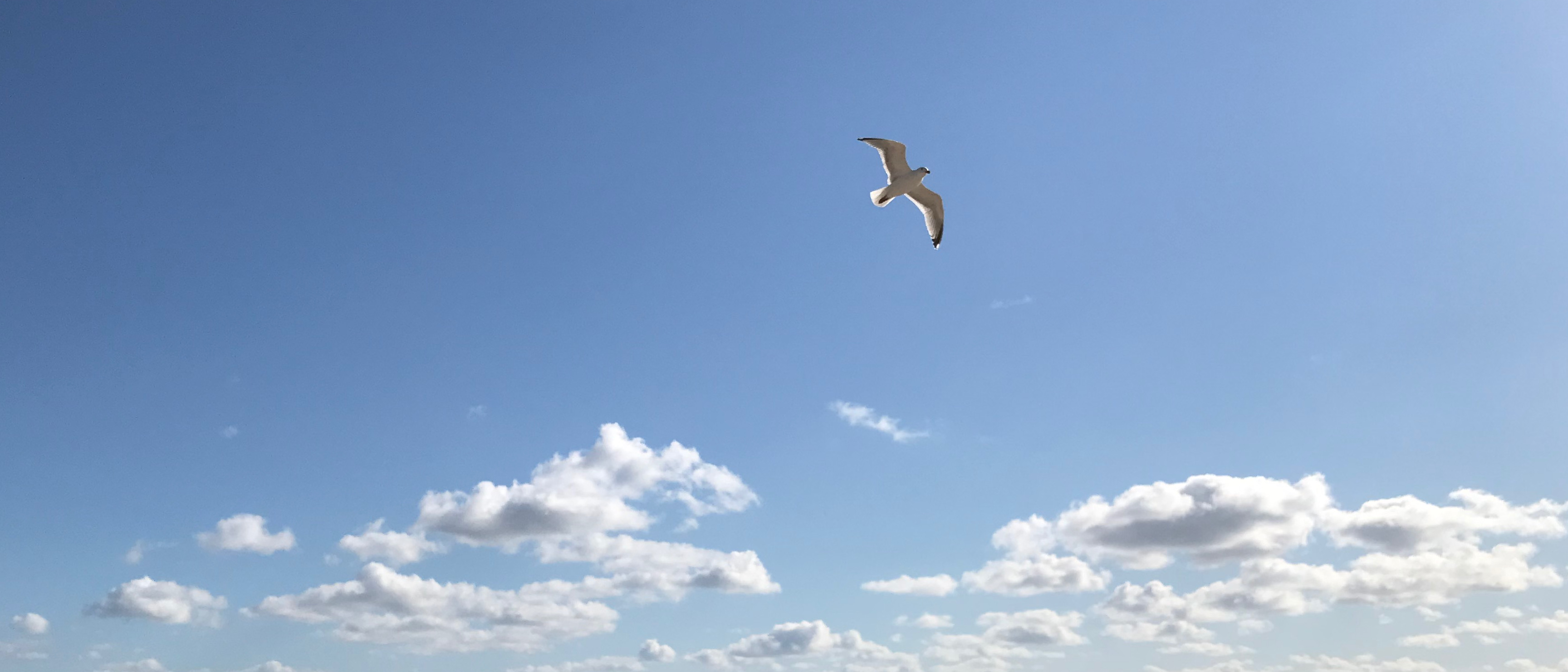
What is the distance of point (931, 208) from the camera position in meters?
72.2

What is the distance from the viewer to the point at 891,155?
6938 cm

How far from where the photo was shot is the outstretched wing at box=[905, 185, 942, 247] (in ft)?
235

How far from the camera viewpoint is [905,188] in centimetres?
7081

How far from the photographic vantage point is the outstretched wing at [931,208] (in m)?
71.6

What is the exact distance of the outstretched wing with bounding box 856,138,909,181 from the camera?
225 ft

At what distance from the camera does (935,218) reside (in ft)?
237

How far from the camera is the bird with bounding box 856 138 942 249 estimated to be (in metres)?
69.1

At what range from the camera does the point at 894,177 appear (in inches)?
2768

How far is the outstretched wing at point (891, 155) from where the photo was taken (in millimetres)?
68500

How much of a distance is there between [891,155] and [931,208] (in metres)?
4.75

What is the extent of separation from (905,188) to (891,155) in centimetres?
243

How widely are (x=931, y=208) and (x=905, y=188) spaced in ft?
7.95

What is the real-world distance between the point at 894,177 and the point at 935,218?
3.91m
